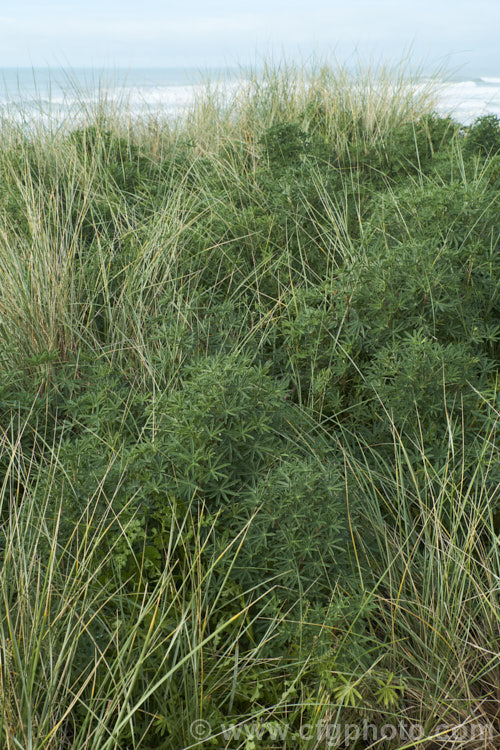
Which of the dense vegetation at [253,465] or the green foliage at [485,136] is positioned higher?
the green foliage at [485,136]

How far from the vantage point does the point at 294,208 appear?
11.1 feet

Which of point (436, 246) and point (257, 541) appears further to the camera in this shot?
point (436, 246)

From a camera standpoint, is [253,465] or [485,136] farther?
[485,136]

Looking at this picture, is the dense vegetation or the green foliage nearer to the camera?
the dense vegetation

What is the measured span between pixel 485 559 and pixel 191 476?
96 cm

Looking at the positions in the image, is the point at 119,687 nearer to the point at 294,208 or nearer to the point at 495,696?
the point at 495,696

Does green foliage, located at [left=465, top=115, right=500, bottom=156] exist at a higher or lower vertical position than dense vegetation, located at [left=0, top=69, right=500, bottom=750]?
higher

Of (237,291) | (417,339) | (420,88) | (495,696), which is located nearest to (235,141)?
(237,291)

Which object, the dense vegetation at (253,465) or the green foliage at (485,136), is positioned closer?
the dense vegetation at (253,465)

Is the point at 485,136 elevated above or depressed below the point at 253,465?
above

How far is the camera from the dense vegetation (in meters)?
1.59

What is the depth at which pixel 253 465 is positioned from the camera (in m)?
1.92

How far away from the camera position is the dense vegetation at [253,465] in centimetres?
159

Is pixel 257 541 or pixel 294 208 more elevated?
pixel 294 208
